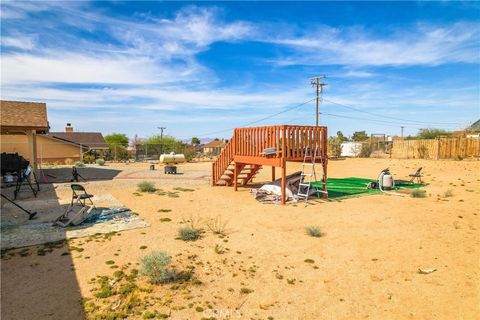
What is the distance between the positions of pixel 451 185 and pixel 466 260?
32.6ft

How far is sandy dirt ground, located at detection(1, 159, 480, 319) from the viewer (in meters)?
3.89

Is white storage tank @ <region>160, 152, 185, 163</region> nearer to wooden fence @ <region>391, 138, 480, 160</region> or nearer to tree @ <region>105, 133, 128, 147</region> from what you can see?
wooden fence @ <region>391, 138, 480, 160</region>

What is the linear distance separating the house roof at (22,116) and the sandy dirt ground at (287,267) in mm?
9357

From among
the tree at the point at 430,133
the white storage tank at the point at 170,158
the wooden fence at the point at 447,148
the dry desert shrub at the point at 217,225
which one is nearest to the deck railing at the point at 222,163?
the dry desert shrub at the point at 217,225

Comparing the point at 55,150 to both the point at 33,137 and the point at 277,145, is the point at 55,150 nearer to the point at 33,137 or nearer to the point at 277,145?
the point at 33,137

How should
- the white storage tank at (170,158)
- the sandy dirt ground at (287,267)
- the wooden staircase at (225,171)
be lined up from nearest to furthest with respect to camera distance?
the sandy dirt ground at (287,267), the wooden staircase at (225,171), the white storage tank at (170,158)

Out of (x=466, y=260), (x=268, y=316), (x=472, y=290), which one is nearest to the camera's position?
(x=268, y=316)

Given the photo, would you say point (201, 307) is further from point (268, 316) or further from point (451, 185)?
point (451, 185)

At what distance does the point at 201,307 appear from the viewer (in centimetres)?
388

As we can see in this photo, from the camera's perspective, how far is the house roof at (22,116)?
1393 centimetres

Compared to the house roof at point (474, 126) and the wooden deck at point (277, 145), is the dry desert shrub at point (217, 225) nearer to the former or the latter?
the wooden deck at point (277, 145)

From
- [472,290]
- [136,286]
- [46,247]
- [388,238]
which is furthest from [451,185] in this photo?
[46,247]

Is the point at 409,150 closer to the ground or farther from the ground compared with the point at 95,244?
farther from the ground

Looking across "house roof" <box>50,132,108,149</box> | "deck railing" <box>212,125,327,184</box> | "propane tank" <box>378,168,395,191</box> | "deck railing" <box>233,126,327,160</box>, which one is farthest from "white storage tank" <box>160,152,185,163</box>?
"propane tank" <box>378,168,395,191</box>
